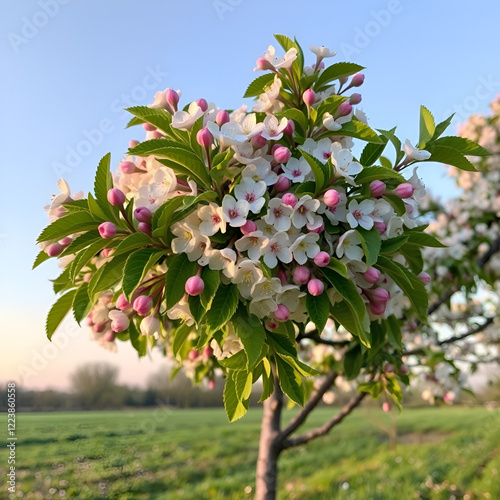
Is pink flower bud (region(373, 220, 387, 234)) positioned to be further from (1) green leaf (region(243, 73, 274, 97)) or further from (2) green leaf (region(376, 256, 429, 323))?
(1) green leaf (region(243, 73, 274, 97))

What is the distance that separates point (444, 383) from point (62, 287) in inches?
76.0

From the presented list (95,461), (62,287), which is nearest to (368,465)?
(95,461)

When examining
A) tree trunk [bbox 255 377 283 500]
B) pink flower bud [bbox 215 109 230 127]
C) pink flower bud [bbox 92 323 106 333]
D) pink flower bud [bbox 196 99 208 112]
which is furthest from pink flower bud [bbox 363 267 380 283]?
tree trunk [bbox 255 377 283 500]

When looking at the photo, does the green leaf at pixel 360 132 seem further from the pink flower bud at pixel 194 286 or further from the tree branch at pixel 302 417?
the tree branch at pixel 302 417

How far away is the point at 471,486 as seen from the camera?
204 inches

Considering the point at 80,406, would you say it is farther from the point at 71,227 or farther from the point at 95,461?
the point at 71,227

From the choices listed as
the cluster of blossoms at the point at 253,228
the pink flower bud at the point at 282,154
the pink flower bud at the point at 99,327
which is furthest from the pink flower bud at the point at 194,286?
the pink flower bud at the point at 99,327

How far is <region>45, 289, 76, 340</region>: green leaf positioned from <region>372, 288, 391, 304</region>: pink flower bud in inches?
33.5

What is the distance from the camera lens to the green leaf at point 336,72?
1.30 metres

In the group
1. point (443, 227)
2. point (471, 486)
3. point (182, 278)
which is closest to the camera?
Result: point (182, 278)

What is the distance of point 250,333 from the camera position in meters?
1.07

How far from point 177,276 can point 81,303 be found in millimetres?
328

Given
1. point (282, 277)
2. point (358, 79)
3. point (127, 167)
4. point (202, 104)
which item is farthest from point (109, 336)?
point (358, 79)

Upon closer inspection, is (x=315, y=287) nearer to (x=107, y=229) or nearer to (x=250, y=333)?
(x=250, y=333)
